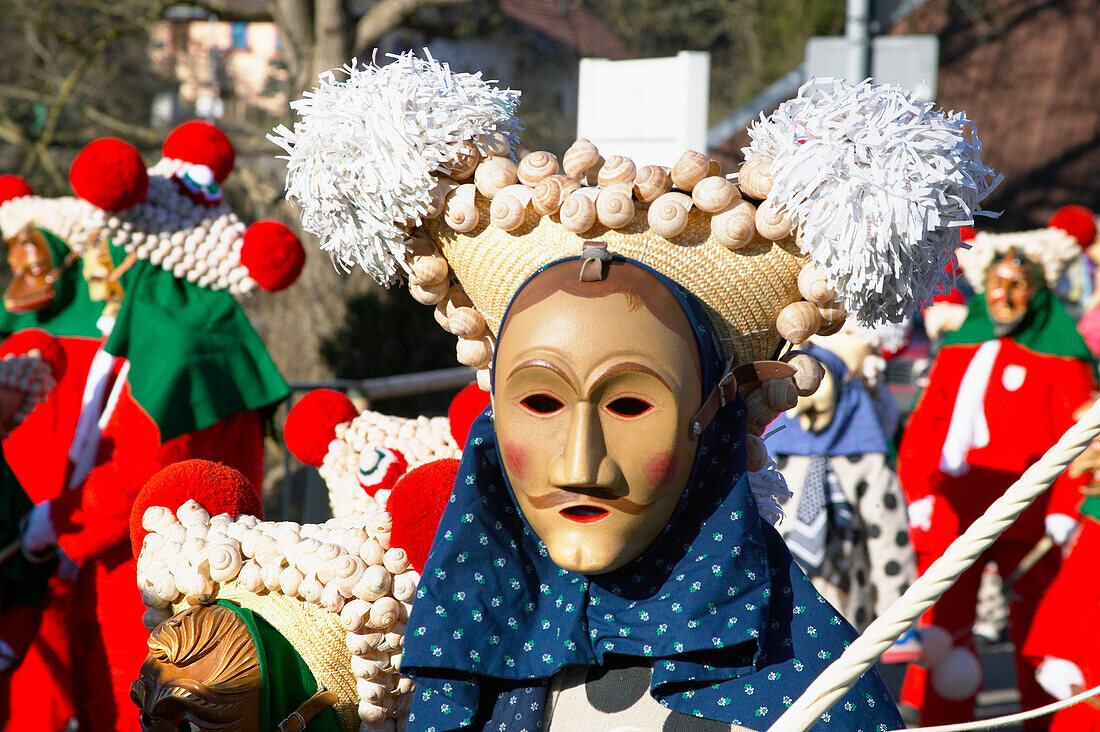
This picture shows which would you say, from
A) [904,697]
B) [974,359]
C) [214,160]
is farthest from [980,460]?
[214,160]

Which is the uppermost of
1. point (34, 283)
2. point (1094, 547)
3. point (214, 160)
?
point (214, 160)

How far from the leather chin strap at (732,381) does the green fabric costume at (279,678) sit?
0.81 meters

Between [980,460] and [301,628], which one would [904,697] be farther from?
[301,628]

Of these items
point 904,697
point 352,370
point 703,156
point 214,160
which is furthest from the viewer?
point 352,370

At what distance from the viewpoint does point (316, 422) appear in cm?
270

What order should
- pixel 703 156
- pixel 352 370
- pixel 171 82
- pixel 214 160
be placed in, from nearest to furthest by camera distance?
pixel 703 156 → pixel 214 160 → pixel 352 370 → pixel 171 82

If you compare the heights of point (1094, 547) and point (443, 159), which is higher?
point (443, 159)

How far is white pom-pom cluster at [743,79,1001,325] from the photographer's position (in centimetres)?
158

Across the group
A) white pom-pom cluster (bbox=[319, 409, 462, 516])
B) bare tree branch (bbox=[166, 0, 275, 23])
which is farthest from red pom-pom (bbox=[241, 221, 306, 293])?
bare tree branch (bbox=[166, 0, 275, 23])

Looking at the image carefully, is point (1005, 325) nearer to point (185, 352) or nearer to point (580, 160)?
point (185, 352)

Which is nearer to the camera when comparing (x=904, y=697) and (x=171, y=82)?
(x=904, y=697)

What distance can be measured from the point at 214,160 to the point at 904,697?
360 cm

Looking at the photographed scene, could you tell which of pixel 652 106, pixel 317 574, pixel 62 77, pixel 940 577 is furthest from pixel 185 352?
pixel 62 77

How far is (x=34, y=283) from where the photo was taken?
4.16 meters
